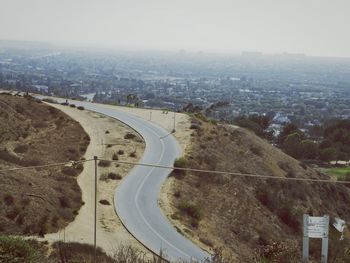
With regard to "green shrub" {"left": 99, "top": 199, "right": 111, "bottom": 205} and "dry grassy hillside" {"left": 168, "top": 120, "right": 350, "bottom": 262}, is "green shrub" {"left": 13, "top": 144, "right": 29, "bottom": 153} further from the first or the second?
"dry grassy hillside" {"left": 168, "top": 120, "right": 350, "bottom": 262}

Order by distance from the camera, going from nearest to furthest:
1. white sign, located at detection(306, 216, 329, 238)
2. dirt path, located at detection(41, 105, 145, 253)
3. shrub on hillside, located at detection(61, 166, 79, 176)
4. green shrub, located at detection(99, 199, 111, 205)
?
white sign, located at detection(306, 216, 329, 238) < dirt path, located at detection(41, 105, 145, 253) < green shrub, located at detection(99, 199, 111, 205) < shrub on hillside, located at detection(61, 166, 79, 176)

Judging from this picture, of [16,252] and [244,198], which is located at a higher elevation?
[16,252]

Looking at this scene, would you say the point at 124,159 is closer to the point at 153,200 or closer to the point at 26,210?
the point at 153,200

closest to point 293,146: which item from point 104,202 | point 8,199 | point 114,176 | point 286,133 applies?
point 286,133

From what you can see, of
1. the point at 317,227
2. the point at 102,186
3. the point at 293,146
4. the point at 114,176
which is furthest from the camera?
the point at 293,146

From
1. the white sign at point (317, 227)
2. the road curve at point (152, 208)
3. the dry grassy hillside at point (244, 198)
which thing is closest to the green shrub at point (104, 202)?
the road curve at point (152, 208)

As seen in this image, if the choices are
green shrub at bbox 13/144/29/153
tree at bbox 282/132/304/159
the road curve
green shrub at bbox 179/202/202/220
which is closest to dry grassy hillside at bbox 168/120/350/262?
green shrub at bbox 179/202/202/220

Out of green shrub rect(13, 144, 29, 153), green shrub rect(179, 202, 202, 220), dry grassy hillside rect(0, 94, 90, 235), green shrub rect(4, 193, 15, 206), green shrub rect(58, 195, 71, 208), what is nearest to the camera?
dry grassy hillside rect(0, 94, 90, 235)

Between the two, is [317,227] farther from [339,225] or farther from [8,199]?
[339,225]
